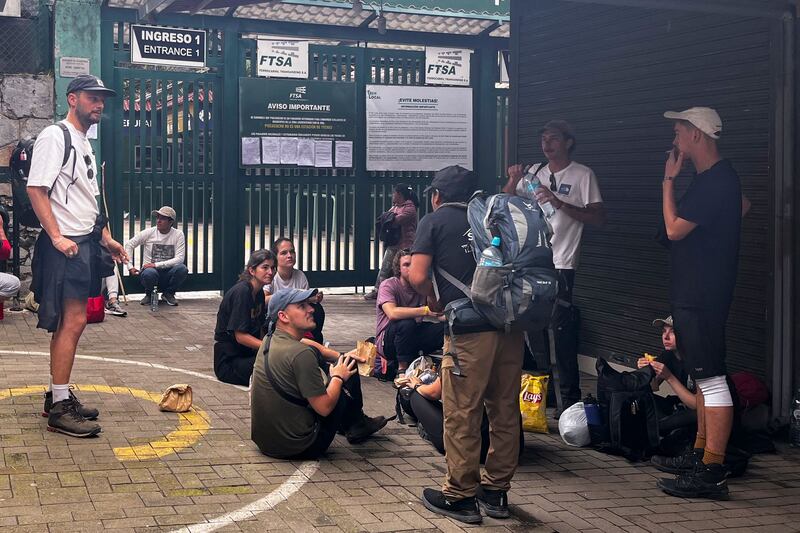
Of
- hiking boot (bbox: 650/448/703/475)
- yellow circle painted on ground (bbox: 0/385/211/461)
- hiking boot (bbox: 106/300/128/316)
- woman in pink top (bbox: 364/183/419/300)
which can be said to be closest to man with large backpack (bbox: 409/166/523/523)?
hiking boot (bbox: 650/448/703/475)

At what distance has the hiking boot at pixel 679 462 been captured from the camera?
6.60m

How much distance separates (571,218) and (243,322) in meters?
2.65

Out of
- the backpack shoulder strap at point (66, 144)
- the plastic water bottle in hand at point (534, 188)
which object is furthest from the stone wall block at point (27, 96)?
the plastic water bottle in hand at point (534, 188)

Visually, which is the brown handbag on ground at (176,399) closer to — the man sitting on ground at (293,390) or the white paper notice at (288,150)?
the man sitting on ground at (293,390)

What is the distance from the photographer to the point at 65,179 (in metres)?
7.10

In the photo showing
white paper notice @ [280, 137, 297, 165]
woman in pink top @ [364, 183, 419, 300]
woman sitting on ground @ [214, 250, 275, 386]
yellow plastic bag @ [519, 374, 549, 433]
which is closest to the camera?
yellow plastic bag @ [519, 374, 549, 433]

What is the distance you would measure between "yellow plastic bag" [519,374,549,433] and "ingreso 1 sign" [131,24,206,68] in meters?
7.49

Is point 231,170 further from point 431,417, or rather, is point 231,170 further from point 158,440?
point 431,417

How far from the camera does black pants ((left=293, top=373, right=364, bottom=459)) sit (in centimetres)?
670

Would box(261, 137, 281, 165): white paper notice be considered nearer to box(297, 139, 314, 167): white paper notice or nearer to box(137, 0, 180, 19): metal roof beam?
box(297, 139, 314, 167): white paper notice

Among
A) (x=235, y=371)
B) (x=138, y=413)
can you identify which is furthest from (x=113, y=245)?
(x=235, y=371)

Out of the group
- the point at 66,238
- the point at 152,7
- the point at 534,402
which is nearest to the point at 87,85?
the point at 66,238

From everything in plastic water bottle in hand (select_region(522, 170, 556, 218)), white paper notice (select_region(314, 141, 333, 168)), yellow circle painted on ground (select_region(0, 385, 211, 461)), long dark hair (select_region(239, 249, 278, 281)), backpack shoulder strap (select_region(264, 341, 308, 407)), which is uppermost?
white paper notice (select_region(314, 141, 333, 168))

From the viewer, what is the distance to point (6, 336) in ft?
35.7
